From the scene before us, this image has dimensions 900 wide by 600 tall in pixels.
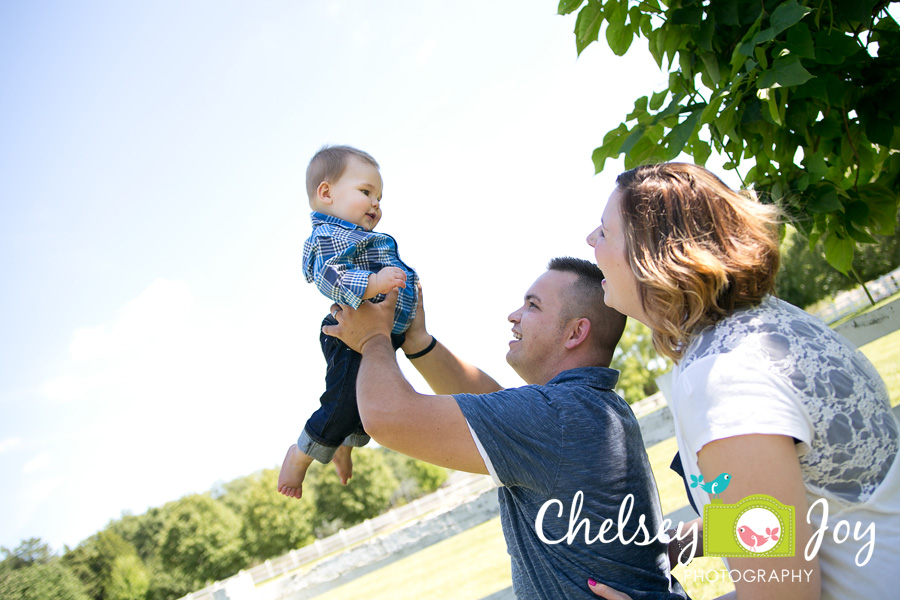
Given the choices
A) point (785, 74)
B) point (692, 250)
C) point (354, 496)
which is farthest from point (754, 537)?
point (354, 496)

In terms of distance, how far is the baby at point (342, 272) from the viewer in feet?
8.02

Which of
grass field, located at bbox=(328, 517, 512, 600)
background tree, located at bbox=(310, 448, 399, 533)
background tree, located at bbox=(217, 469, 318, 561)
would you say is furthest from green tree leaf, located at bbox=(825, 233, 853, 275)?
background tree, located at bbox=(217, 469, 318, 561)

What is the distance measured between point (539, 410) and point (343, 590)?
1064 cm

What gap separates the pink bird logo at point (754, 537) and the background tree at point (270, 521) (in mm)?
55797

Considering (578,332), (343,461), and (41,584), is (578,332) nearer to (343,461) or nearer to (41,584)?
(343,461)

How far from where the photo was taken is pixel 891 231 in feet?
8.74

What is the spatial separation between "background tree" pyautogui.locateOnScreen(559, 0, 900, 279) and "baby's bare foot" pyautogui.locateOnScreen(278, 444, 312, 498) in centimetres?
169

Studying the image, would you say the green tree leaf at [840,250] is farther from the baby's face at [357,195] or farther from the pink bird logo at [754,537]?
the baby's face at [357,195]

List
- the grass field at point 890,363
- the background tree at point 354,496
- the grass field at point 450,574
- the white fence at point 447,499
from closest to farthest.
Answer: the white fence at point 447,499 < the grass field at point 890,363 < the grass field at point 450,574 < the background tree at point 354,496

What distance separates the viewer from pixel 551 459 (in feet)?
6.32

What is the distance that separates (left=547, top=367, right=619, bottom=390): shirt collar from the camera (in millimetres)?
2205

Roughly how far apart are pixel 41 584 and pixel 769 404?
6066cm

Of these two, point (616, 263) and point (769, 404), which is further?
point (616, 263)

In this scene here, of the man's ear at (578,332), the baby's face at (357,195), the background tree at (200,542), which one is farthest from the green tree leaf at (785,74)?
the background tree at (200,542)
